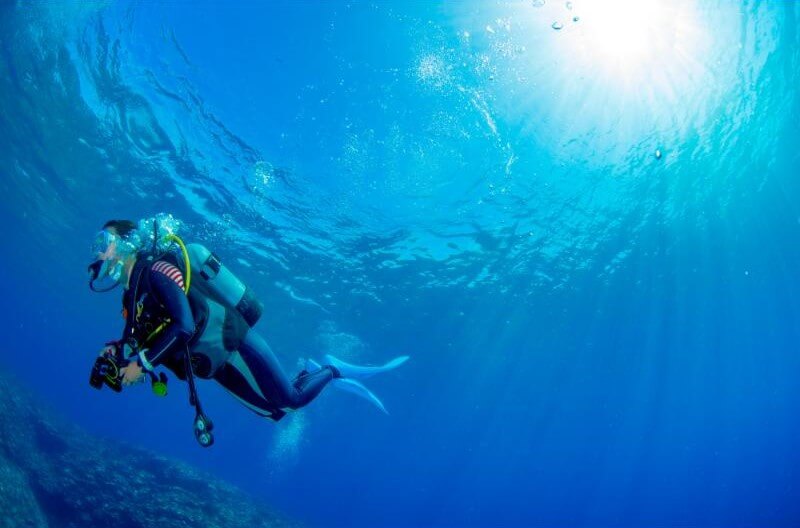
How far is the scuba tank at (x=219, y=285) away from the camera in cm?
440

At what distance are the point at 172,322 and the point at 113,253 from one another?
1202 mm

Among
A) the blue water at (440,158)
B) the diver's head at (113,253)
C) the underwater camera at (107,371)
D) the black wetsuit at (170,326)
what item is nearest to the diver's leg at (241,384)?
the black wetsuit at (170,326)

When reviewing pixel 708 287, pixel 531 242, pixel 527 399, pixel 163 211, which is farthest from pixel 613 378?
pixel 163 211

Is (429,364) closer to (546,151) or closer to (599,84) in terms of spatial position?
(546,151)

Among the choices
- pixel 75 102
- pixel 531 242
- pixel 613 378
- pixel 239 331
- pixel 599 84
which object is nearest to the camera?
pixel 239 331

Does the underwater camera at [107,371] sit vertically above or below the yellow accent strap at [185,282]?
below

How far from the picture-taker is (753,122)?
1351cm

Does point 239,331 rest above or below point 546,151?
below

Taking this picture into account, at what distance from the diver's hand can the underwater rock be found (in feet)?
37.0

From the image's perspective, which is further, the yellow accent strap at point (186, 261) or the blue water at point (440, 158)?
the blue water at point (440, 158)

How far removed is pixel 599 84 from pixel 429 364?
89.0ft

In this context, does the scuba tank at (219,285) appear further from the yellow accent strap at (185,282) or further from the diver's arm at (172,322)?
the diver's arm at (172,322)

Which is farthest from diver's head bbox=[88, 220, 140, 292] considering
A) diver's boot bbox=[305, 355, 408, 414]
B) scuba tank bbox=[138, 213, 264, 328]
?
diver's boot bbox=[305, 355, 408, 414]

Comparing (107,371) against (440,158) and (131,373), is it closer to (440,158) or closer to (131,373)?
(131,373)
